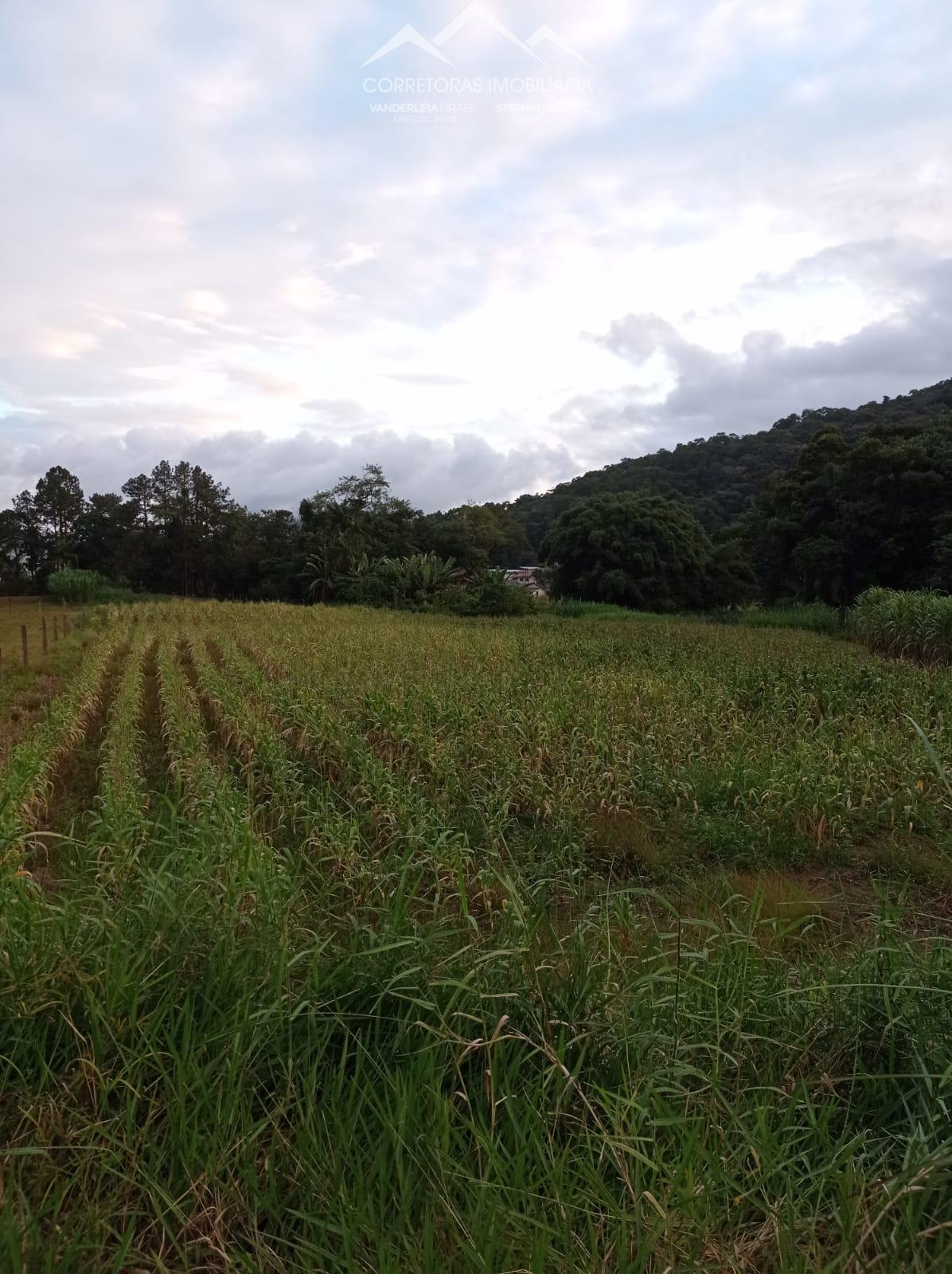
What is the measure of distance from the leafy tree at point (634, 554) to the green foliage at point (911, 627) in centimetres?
1672

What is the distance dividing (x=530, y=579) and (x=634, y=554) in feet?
76.9

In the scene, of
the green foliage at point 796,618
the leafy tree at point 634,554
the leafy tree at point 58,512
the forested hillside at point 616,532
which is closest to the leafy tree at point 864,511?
the forested hillside at point 616,532

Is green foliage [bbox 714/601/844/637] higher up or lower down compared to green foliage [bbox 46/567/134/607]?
lower down

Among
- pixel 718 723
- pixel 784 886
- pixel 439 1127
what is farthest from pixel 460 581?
pixel 439 1127

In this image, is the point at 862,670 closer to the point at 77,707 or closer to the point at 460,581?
the point at 77,707

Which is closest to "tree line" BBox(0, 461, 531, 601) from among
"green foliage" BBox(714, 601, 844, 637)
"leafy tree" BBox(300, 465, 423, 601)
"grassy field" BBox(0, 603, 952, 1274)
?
"leafy tree" BBox(300, 465, 423, 601)

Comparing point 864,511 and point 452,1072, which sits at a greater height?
point 864,511

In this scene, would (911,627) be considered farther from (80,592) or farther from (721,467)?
(721,467)

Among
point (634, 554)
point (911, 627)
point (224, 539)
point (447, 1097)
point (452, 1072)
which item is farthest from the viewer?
point (224, 539)

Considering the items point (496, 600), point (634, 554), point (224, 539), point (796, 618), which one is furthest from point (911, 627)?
point (224, 539)

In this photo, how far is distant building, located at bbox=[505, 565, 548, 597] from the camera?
32.2 metres

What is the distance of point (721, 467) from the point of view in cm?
5641

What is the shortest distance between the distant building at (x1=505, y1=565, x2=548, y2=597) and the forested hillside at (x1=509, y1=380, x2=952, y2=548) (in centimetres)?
257

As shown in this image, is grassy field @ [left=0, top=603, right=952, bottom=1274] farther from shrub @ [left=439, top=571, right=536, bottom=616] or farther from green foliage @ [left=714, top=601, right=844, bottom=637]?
shrub @ [left=439, top=571, right=536, bottom=616]
